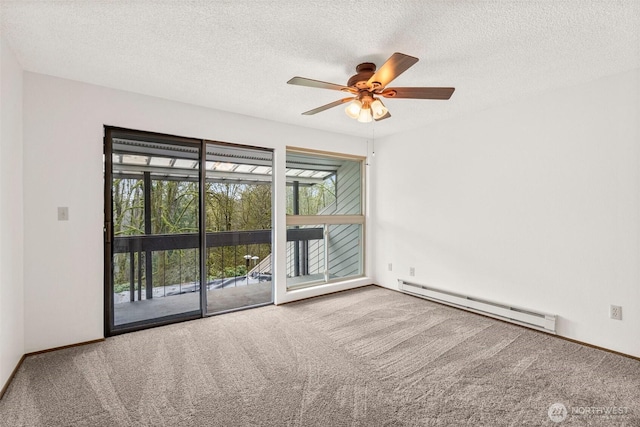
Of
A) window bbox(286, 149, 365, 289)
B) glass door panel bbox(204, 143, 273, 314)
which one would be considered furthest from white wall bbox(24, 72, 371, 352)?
window bbox(286, 149, 365, 289)

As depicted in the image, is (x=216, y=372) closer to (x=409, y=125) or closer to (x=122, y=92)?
(x=122, y=92)

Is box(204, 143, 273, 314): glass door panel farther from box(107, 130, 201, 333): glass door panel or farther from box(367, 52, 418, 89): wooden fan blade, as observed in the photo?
box(367, 52, 418, 89): wooden fan blade

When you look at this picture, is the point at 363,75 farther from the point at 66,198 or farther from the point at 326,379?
the point at 66,198

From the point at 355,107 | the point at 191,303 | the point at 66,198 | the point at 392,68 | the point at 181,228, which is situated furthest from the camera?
the point at 191,303

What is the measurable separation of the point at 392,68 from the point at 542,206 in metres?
2.33

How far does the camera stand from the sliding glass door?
123 inches

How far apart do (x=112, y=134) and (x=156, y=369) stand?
2332 mm

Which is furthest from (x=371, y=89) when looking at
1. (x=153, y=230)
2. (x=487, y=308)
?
(x=487, y=308)

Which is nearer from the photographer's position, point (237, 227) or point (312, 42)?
point (312, 42)

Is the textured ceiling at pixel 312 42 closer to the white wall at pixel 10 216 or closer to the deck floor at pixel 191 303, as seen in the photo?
the white wall at pixel 10 216

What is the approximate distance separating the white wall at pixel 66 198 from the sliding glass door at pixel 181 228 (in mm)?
139

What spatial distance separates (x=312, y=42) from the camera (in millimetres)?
2158

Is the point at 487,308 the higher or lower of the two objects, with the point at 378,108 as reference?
lower

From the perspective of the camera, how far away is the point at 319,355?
2627 mm
